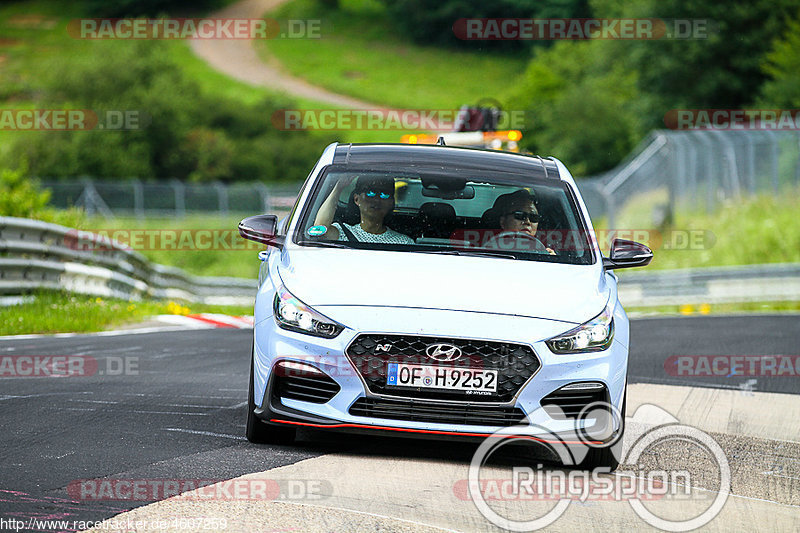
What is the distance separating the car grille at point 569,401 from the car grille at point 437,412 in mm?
150

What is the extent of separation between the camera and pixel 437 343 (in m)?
6.29

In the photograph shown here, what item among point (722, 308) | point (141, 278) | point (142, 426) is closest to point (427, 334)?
point (142, 426)

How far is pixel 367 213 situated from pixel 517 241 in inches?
34.8

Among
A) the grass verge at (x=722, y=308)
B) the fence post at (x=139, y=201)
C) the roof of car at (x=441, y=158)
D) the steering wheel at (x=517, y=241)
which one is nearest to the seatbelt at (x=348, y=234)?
the roof of car at (x=441, y=158)

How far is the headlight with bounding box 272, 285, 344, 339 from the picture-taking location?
6371 millimetres

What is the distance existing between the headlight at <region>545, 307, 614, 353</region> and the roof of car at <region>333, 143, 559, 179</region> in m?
1.55

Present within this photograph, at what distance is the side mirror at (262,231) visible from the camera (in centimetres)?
738

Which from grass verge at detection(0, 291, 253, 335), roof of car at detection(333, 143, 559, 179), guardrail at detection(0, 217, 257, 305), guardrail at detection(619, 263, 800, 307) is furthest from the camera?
guardrail at detection(619, 263, 800, 307)

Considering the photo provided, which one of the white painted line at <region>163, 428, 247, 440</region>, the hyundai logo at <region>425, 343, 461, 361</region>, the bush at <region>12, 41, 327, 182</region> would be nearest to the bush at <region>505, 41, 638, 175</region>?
the bush at <region>12, 41, 327, 182</region>

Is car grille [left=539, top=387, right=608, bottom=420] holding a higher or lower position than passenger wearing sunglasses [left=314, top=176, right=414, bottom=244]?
lower

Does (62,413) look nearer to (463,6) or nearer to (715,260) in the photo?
(715,260)

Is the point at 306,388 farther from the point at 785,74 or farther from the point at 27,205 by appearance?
the point at 785,74

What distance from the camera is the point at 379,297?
254 inches

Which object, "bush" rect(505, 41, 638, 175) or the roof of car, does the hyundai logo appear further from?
"bush" rect(505, 41, 638, 175)
